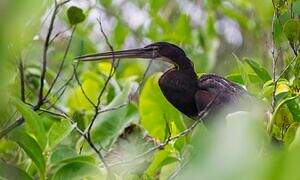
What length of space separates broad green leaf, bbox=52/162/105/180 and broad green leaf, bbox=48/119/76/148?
0.45ft

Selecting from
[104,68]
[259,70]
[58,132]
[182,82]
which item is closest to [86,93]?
[104,68]

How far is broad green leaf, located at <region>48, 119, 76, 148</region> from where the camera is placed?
1.45m

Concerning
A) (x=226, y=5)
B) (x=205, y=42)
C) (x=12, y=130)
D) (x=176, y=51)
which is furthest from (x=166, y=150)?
(x=226, y=5)

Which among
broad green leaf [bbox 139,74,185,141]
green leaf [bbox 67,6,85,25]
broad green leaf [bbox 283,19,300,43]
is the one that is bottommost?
broad green leaf [bbox 139,74,185,141]

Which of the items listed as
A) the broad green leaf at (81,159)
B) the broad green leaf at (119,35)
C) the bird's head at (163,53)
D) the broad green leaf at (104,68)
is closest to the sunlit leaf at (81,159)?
the broad green leaf at (81,159)

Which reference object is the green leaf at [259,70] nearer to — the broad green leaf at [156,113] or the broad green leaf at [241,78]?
the broad green leaf at [241,78]

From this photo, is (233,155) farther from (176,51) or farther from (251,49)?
(251,49)

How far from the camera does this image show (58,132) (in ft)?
4.81

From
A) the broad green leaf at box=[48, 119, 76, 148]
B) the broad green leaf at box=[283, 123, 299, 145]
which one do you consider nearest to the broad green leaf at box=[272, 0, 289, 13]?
the broad green leaf at box=[283, 123, 299, 145]

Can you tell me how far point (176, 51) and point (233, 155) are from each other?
187cm

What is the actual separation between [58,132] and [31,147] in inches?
6.6

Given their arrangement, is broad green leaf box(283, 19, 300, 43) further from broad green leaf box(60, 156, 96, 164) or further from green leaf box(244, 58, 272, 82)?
broad green leaf box(60, 156, 96, 164)

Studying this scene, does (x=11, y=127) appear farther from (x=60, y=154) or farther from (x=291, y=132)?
(x=291, y=132)

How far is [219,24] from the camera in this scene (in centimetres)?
438
